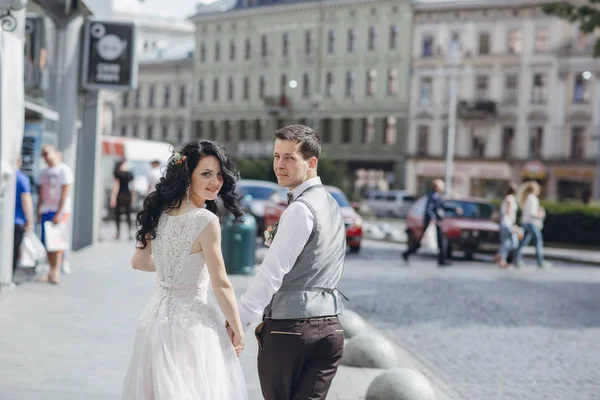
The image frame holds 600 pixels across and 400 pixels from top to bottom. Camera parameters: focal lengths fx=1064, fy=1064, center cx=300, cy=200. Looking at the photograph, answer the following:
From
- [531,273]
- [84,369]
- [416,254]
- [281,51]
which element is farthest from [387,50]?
[84,369]

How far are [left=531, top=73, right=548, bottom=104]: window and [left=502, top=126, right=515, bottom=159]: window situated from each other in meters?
2.23

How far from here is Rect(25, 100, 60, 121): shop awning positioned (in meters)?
14.4

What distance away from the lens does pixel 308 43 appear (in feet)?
236

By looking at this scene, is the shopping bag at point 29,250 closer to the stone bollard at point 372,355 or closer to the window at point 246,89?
the stone bollard at point 372,355

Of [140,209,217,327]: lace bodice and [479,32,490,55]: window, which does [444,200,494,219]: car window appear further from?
[479,32,490,55]: window

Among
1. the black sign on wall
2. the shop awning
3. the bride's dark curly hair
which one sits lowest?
the bride's dark curly hair

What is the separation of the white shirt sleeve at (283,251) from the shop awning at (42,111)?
10524mm

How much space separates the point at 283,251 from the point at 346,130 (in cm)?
6597

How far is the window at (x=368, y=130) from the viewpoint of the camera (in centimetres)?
6820

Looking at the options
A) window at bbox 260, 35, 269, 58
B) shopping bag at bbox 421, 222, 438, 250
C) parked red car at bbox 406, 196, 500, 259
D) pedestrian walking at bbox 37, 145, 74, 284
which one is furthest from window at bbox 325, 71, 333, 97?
pedestrian walking at bbox 37, 145, 74, 284

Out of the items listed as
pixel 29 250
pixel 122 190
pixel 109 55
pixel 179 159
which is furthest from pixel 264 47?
pixel 179 159

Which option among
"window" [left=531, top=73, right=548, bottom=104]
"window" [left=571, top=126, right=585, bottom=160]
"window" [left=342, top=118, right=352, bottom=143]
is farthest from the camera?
"window" [left=342, top=118, right=352, bottom=143]

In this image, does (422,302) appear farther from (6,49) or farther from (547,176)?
(547,176)

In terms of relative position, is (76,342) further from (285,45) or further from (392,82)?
(285,45)
